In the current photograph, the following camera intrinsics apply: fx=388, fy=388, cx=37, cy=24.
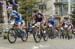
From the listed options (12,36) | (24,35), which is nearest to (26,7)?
(24,35)

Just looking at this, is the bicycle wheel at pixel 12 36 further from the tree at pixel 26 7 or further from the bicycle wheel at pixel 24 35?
the tree at pixel 26 7

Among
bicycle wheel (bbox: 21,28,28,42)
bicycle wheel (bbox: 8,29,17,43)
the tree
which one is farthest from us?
the tree

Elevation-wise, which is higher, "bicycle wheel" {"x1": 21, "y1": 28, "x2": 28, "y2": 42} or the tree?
the tree

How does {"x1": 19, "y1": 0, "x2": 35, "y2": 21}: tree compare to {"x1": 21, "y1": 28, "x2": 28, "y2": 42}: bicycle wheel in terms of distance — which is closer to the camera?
{"x1": 21, "y1": 28, "x2": 28, "y2": 42}: bicycle wheel

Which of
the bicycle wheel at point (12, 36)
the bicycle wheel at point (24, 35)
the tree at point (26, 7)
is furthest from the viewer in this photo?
the tree at point (26, 7)

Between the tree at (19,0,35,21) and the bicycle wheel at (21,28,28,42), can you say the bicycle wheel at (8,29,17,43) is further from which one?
the tree at (19,0,35,21)

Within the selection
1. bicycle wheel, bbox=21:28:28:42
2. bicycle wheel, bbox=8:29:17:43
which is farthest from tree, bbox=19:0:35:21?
bicycle wheel, bbox=8:29:17:43

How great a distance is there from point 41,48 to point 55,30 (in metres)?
9.92

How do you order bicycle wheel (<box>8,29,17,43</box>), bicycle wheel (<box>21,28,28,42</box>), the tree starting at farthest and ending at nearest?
1. the tree
2. bicycle wheel (<box>21,28,28,42</box>)
3. bicycle wheel (<box>8,29,17,43</box>)

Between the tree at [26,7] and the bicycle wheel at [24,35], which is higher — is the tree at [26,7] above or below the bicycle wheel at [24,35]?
above

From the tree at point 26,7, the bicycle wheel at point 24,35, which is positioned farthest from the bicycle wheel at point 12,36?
the tree at point 26,7

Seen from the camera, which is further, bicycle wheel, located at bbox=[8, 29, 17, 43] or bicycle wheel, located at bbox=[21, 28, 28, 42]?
bicycle wheel, located at bbox=[21, 28, 28, 42]

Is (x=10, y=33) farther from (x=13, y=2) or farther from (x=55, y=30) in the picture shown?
(x=13, y=2)

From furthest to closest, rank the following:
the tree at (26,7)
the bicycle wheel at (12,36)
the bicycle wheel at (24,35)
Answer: the tree at (26,7), the bicycle wheel at (24,35), the bicycle wheel at (12,36)
